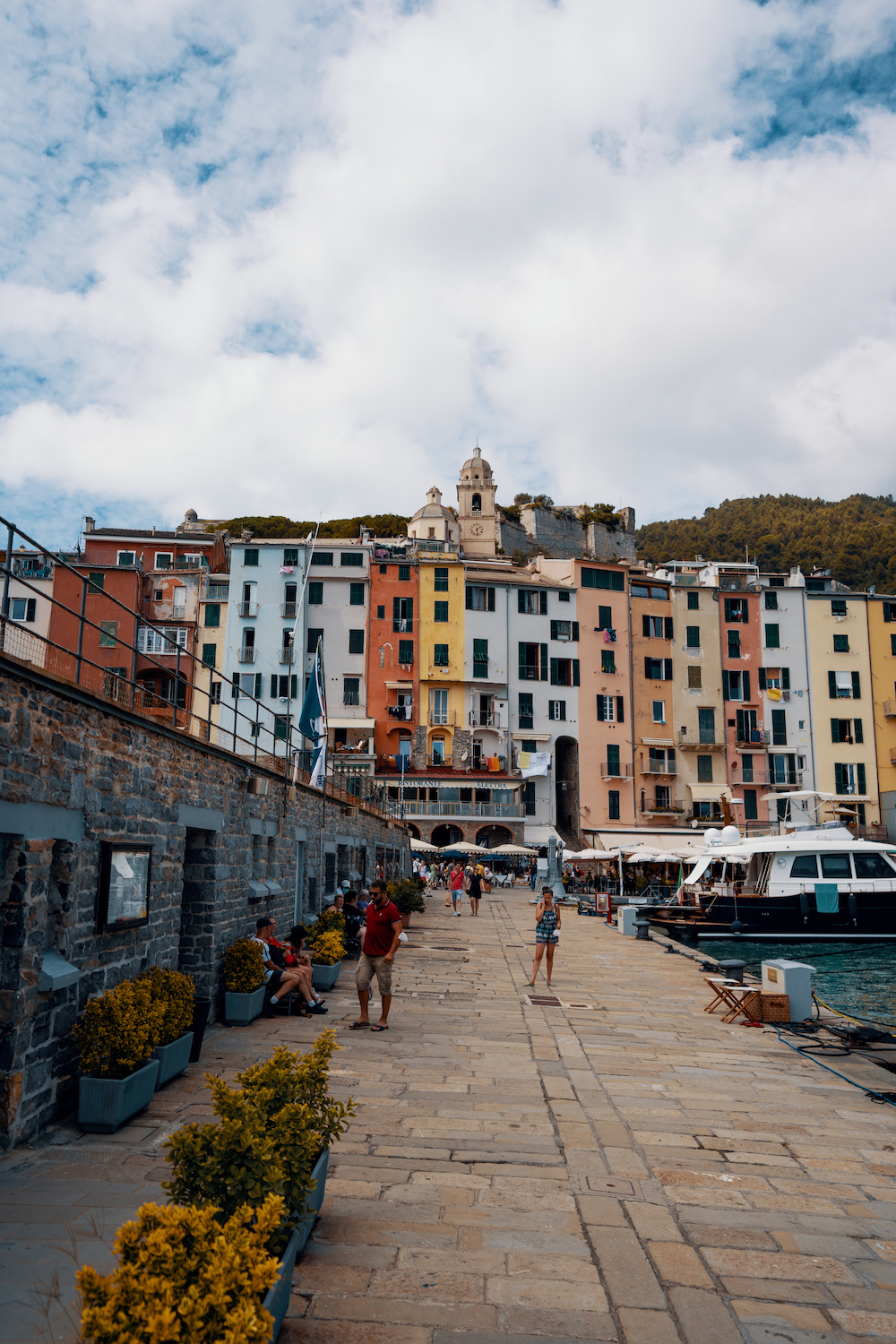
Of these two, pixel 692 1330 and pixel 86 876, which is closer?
pixel 692 1330

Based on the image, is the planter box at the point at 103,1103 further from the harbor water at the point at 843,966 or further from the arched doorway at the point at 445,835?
the arched doorway at the point at 445,835

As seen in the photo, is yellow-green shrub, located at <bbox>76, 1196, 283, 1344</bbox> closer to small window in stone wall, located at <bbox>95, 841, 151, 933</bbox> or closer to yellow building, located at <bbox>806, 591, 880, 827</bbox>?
small window in stone wall, located at <bbox>95, 841, 151, 933</bbox>

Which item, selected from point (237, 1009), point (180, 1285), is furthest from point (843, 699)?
point (180, 1285)

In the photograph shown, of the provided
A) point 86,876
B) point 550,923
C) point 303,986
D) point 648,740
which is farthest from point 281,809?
point 648,740

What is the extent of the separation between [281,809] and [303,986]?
348 centimetres

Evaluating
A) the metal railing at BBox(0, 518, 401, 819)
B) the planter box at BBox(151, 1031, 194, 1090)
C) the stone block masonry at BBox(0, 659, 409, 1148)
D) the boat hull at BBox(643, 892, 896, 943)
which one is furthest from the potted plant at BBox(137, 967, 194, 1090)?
the boat hull at BBox(643, 892, 896, 943)

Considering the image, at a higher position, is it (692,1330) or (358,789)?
(358,789)

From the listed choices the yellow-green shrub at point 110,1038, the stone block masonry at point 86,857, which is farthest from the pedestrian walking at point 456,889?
the yellow-green shrub at point 110,1038

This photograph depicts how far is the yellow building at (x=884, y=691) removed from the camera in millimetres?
52750

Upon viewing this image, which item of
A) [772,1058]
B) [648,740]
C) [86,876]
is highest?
[648,740]

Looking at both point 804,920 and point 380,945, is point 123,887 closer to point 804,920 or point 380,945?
point 380,945

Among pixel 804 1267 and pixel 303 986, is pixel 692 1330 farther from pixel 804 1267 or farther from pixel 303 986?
pixel 303 986

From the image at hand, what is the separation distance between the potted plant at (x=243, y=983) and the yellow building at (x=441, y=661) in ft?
130

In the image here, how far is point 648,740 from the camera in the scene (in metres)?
53.8
